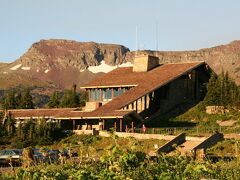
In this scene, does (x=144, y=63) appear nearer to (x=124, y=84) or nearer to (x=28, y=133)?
(x=124, y=84)

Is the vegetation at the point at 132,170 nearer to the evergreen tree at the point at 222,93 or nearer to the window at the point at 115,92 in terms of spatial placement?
the evergreen tree at the point at 222,93

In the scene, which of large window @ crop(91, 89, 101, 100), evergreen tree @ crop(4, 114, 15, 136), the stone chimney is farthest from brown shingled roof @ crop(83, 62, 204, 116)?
evergreen tree @ crop(4, 114, 15, 136)

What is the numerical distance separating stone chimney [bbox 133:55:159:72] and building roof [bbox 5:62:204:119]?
72 centimetres

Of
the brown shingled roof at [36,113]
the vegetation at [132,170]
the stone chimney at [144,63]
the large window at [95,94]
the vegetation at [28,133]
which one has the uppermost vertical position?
the stone chimney at [144,63]

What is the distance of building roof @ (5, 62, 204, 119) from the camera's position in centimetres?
4978

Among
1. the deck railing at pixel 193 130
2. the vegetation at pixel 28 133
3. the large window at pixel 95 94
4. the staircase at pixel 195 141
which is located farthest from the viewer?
the large window at pixel 95 94

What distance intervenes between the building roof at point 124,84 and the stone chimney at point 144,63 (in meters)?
0.72

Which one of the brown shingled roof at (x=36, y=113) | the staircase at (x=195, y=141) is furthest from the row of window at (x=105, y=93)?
the staircase at (x=195, y=141)

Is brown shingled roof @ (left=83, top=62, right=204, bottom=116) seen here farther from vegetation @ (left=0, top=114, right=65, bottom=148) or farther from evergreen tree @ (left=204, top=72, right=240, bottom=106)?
vegetation @ (left=0, top=114, right=65, bottom=148)

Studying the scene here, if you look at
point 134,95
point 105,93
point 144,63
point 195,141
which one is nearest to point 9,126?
point 134,95

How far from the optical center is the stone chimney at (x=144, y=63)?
204 ft

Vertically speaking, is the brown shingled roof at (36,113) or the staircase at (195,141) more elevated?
the brown shingled roof at (36,113)

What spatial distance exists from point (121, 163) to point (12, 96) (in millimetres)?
65986

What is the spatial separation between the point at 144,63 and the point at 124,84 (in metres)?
6.11
